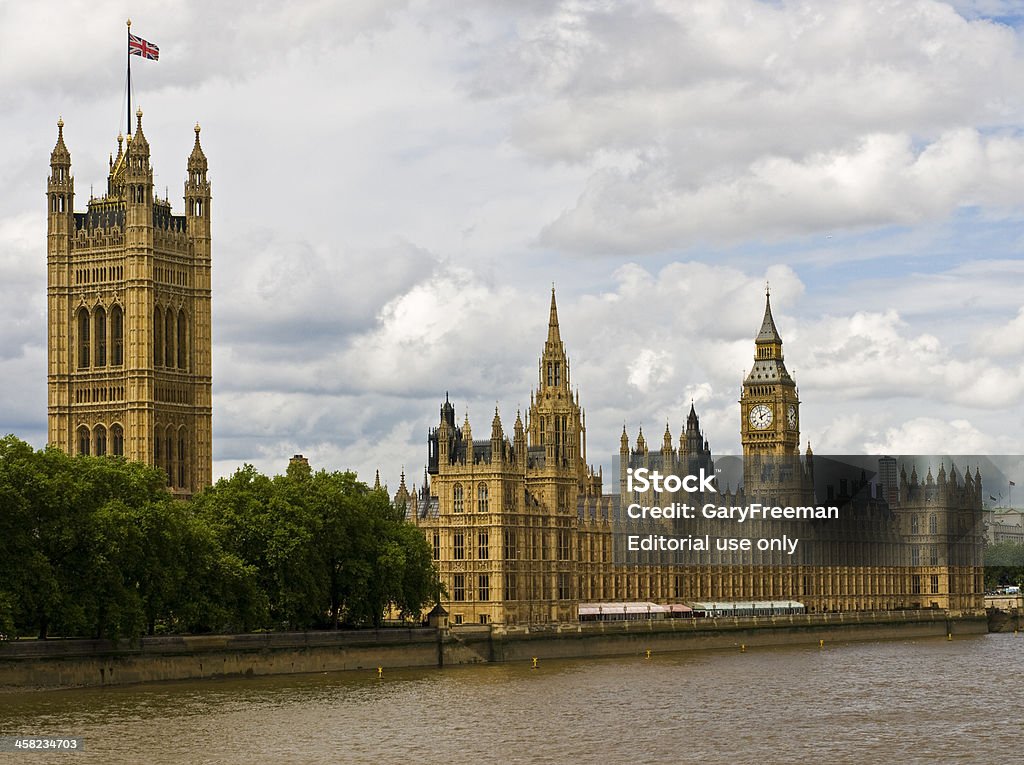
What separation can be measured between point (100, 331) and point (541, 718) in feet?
241

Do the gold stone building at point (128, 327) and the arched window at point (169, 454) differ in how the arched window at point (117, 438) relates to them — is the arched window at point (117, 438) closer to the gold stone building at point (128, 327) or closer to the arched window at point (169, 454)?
the gold stone building at point (128, 327)

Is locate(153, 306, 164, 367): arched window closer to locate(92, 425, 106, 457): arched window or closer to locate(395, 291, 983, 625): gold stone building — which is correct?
locate(92, 425, 106, 457): arched window

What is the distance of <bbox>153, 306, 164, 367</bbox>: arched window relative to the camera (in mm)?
145625

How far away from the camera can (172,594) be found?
91.5 metres

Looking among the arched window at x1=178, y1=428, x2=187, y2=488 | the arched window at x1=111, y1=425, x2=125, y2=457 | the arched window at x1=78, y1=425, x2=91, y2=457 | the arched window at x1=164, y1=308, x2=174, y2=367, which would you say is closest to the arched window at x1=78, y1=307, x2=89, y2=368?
the arched window at x1=78, y1=425, x2=91, y2=457

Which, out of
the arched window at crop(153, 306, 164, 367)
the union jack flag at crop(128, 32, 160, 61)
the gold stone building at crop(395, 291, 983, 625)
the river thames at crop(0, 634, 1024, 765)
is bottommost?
the river thames at crop(0, 634, 1024, 765)

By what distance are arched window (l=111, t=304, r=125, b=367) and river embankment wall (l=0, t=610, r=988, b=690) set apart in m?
39.7

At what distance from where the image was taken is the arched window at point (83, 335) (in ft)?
478

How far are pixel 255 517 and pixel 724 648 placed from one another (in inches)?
1750

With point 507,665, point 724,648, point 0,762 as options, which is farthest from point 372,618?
point 0,762

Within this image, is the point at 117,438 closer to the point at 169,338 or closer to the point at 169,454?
the point at 169,454

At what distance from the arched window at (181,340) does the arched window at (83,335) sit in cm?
617

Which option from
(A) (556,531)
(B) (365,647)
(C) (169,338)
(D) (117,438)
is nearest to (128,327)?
(C) (169,338)

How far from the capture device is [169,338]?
147 metres
